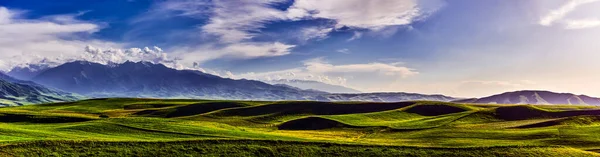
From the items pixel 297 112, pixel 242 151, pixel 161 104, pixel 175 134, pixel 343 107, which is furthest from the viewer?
pixel 161 104

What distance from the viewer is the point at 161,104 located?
16125 centimetres

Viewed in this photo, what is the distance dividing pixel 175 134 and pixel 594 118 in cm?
7965

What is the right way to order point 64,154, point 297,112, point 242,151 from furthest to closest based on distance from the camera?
1. point 297,112
2. point 242,151
3. point 64,154

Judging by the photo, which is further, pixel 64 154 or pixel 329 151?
pixel 329 151

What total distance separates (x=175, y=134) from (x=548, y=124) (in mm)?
68120

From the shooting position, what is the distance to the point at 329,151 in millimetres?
51375

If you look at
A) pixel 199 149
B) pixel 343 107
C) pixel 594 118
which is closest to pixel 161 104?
pixel 343 107

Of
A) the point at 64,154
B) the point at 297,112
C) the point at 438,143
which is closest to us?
the point at 64,154

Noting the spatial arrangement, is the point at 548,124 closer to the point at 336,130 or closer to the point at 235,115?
the point at 336,130

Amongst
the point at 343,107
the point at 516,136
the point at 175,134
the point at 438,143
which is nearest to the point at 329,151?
the point at 438,143

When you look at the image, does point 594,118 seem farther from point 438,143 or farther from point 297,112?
point 297,112

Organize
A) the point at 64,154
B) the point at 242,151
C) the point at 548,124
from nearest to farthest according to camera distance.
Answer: the point at 64,154
the point at 242,151
the point at 548,124

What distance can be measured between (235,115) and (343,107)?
1515 inches

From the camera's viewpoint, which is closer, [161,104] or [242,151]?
[242,151]
